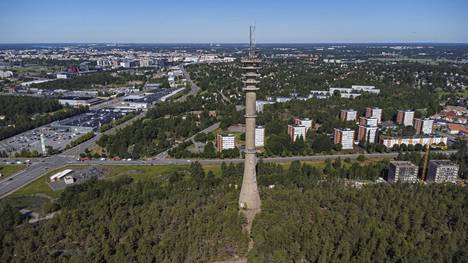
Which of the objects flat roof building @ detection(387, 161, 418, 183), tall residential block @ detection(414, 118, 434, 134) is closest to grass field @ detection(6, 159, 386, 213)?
flat roof building @ detection(387, 161, 418, 183)

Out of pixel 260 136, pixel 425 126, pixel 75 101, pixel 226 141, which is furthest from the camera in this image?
pixel 75 101

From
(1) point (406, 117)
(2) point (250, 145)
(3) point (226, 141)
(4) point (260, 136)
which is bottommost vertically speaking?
(1) point (406, 117)

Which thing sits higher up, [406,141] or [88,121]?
[406,141]

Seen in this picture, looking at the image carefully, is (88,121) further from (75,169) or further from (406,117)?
(406,117)

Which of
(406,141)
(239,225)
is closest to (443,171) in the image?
(406,141)

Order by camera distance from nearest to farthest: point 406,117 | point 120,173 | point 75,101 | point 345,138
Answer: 1. point 120,173
2. point 345,138
3. point 406,117
4. point 75,101

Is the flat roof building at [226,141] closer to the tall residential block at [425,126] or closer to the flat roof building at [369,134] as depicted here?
the flat roof building at [369,134]
